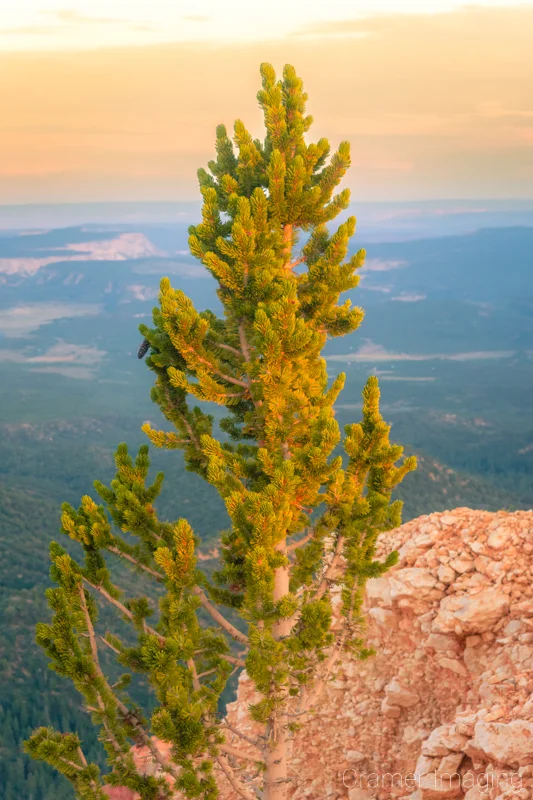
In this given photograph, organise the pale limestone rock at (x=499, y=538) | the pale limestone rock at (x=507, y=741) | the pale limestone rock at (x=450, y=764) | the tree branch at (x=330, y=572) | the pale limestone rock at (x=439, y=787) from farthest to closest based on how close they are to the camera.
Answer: the pale limestone rock at (x=499, y=538), the tree branch at (x=330, y=572), the pale limestone rock at (x=450, y=764), the pale limestone rock at (x=439, y=787), the pale limestone rock at (x=507, y=741)

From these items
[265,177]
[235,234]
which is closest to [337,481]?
[235,234]

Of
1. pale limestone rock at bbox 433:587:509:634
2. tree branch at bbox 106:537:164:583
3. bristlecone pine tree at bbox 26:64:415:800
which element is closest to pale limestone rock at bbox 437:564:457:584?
pale limestone rock at bbox 433:587:509:634

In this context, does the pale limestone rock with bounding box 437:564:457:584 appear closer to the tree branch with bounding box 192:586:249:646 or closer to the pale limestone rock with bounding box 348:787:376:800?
the pale limestone rock with bounding box 348:787:376:800

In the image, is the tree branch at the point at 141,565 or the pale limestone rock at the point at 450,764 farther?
the tree branch at the point at 141,565

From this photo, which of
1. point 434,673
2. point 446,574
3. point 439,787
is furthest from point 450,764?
point 446,574

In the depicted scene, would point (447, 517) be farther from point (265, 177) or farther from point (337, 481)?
point (265, 177)

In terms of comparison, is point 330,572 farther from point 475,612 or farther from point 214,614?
point 475,612

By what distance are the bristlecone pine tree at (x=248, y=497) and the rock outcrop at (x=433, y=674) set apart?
251 centimetres

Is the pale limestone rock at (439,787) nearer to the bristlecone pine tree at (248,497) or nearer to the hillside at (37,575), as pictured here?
the bristlecone pine tree at (248,497)

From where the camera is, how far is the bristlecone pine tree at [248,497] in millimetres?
13344

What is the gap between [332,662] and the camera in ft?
50.0

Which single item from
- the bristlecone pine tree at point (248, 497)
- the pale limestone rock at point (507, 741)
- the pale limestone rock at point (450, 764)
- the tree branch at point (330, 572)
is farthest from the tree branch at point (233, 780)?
the pale limestone rock at point (507, 741)

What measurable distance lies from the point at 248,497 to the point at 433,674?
292 inches

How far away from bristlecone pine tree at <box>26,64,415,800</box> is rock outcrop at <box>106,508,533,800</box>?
251 centimetres
